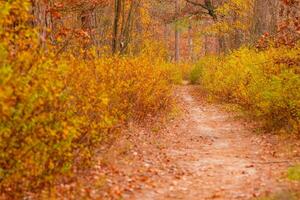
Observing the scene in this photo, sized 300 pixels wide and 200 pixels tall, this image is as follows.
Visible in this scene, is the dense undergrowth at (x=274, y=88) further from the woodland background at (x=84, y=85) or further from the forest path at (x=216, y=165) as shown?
the forest path at (x=216, y=165)

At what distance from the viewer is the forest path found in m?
7.62

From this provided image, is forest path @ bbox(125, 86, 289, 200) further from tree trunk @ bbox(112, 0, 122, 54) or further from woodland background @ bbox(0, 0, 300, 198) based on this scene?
tree trunk @ bbox(112, 0, 122, 54)

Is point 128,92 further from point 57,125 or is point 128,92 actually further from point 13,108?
point 13,108

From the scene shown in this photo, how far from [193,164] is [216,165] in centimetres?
43

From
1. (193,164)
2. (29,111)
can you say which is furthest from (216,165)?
(29,111)

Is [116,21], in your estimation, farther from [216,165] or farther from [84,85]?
[84,85]

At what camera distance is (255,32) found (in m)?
20.5

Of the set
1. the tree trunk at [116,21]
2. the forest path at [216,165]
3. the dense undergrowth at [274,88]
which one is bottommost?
the forest path at [216,165]

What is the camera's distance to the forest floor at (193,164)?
7559mm

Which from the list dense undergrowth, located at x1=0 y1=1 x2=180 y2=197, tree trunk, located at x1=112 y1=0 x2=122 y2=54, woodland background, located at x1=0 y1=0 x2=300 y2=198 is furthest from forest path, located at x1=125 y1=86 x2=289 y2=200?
tree trunk, located at x1=112 y1=0 x2=122 y2=54

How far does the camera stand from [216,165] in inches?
372

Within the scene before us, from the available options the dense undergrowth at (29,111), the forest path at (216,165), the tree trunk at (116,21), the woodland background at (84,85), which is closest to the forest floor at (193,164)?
the forest path at (216,165)

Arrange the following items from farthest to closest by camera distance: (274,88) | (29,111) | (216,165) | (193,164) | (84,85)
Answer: (274,88) < (193,164) < (216,165) < (84,85) < (29,111)

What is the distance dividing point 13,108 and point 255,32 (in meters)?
16.6
